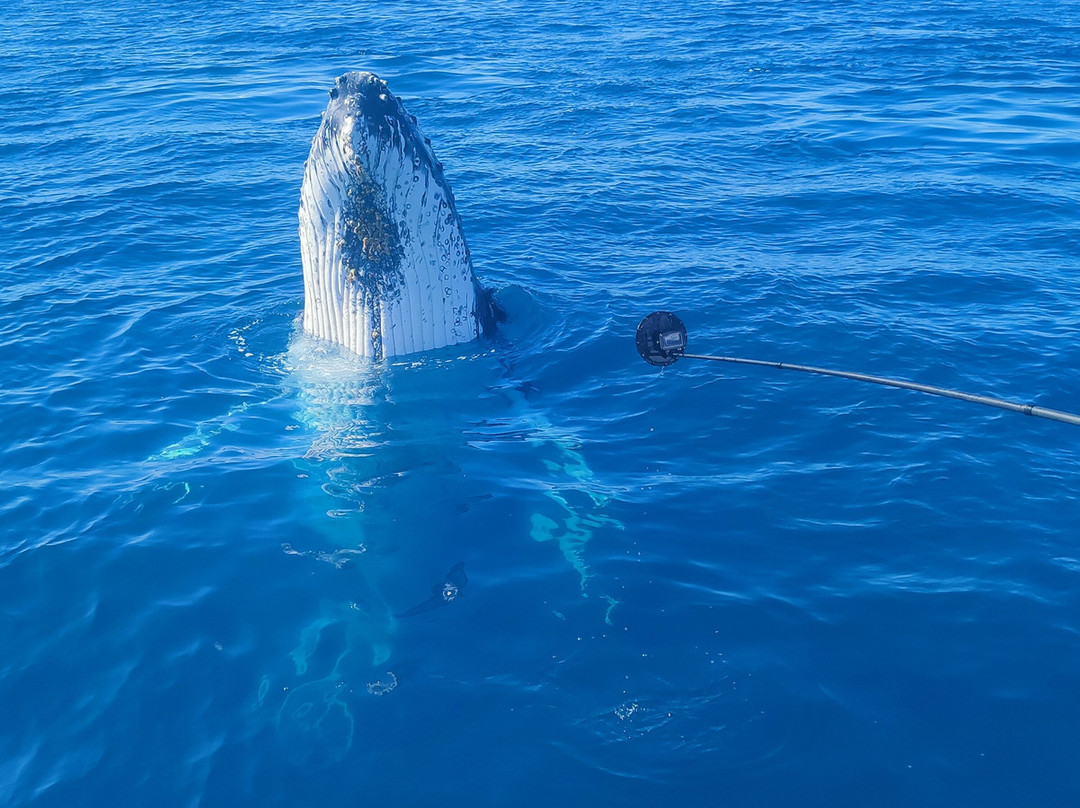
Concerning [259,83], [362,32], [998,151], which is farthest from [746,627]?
[362,32]

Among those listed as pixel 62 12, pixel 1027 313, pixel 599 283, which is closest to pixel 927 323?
pixel 1027 313

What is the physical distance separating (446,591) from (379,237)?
4607mm

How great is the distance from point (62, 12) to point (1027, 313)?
134ft

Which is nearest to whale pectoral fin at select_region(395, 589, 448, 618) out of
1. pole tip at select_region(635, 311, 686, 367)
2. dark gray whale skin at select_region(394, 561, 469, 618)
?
dark gray whale skin at select_region(394, 561, 469, 618)

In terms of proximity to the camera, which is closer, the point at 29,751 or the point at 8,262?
the point at 29,751

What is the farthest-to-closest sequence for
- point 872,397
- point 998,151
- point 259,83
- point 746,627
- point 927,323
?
point 259,83 → point 998,151 → point 927,323 → point 872,397 → point 746,627

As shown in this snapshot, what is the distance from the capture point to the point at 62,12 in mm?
43688

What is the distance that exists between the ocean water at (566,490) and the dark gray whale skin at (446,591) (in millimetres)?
82

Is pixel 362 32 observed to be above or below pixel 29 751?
above

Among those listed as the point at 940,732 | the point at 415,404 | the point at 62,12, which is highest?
the point at 62,12

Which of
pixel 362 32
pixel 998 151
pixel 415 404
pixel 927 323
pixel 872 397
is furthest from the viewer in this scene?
pixel 362 32

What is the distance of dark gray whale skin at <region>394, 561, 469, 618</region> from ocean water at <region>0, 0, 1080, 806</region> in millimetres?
82

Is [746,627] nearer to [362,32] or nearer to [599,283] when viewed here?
[599,283]

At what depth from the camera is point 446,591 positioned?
11.9 m
